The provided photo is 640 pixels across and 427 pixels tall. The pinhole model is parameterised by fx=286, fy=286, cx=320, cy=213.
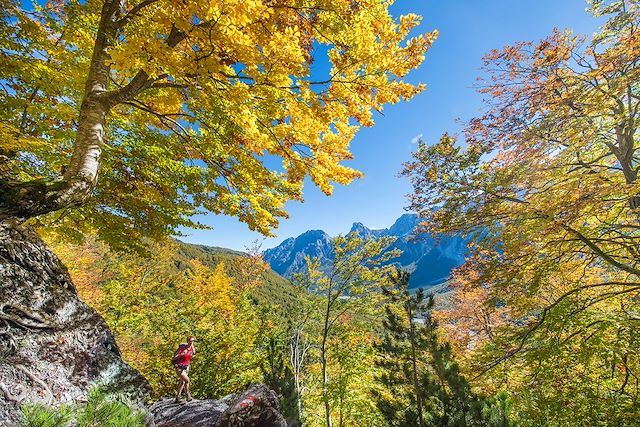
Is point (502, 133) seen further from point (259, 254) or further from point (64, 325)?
point (259, 254)

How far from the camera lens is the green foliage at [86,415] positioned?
1869 mm

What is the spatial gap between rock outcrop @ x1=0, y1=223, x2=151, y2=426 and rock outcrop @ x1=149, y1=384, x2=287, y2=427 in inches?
51.0

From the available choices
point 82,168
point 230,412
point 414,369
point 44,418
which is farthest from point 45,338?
point 414,369

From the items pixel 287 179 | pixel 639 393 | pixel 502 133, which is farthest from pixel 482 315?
pixel 287 179

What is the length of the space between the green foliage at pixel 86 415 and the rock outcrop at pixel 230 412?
11.4ft

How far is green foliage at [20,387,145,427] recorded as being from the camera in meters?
1.87

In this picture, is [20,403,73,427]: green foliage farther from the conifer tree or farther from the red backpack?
the conifer tree

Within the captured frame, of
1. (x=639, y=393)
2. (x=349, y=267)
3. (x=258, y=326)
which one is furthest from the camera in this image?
(x=349, y=267)

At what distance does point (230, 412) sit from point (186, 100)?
5917mm

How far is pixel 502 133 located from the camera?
623 centimetres

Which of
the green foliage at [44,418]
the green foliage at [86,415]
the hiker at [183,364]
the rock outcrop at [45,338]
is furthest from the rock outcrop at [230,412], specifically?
the green foliage at [44,418]

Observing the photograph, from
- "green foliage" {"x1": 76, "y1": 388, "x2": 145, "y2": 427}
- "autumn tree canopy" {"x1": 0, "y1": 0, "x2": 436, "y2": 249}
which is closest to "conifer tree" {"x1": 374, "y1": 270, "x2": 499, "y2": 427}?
"autumn tree canopy" {"x1": 0, "y1": 0, "x2": 436, "y2": 249}

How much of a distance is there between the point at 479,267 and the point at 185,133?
698 cm

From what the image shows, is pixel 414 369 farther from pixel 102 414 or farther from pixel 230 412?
pixel 102 414
